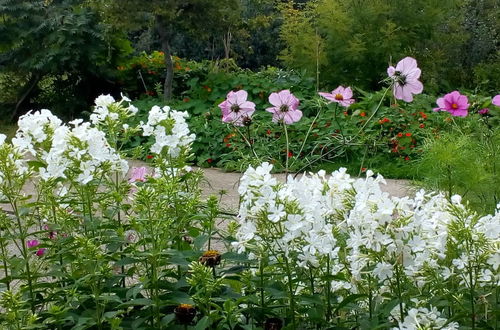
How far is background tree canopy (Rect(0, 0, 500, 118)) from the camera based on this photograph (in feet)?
30.2

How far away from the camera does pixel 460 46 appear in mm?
10719

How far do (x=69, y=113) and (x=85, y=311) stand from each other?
7.93 meters

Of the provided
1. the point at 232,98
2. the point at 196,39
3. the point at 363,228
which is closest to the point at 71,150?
the point at 363,228

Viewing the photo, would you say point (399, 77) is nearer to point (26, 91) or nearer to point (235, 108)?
point (235, 108)

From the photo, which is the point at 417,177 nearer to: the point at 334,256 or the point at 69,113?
the point at 334,256

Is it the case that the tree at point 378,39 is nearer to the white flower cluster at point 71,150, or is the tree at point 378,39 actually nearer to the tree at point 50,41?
the tree at point 50,41

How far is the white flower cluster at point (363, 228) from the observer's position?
5.59 feet

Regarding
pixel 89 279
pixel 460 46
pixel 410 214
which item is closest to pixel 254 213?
pixel 410 214

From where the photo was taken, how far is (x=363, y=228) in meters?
1.74

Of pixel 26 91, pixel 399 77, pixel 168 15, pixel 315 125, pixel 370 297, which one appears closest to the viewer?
pixel 370 297

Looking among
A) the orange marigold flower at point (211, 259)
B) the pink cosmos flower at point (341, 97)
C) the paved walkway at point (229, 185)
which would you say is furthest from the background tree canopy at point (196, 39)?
the orange marigold flower at point (211, 259)

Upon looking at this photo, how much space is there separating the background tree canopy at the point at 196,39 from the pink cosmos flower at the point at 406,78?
606 centimetres

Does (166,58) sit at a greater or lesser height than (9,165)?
greater

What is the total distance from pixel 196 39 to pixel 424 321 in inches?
334
